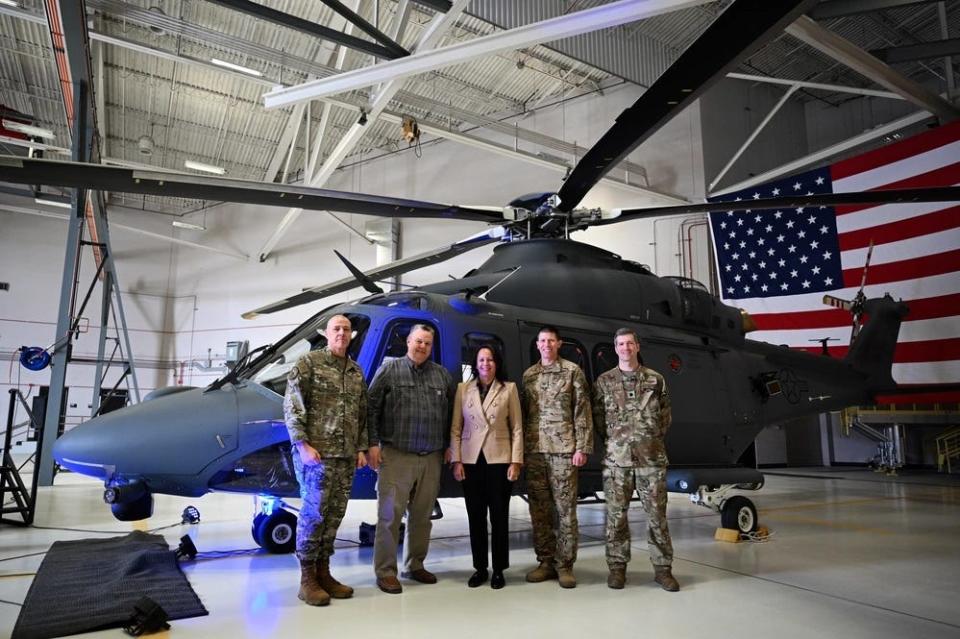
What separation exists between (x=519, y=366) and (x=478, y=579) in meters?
1.93

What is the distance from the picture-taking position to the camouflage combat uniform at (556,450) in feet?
13.7

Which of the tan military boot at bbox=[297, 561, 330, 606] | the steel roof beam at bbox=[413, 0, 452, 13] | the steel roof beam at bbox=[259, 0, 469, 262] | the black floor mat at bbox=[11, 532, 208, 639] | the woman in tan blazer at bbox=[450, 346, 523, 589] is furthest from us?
the steel roof beam at bbox=[413, 0, 452, 13]

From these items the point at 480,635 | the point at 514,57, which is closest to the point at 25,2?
the point at 514,57

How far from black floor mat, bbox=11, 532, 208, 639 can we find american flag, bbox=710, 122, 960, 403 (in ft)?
28.7

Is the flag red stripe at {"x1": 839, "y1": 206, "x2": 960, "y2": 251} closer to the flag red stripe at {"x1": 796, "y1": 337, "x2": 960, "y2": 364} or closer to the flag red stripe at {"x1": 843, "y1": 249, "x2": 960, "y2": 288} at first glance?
the flag red stripe at {"x1": 843, "y1": 249, "x2": 960, "y2": 288}

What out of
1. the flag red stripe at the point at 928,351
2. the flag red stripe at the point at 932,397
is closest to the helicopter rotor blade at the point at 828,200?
the flag red stripe at the point at 928,351

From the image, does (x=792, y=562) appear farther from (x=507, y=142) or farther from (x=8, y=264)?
(x=8, y=264)

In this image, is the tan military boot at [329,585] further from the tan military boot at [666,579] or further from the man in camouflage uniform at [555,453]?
the tan military boot at [666,579]

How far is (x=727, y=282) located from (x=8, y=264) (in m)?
22.7

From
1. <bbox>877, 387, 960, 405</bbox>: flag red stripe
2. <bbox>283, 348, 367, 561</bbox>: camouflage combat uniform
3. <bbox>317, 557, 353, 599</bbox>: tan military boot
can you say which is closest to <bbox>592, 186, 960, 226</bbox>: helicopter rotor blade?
<bbox>283, 348, 367, 561</bbox>: camouflage combat uniform

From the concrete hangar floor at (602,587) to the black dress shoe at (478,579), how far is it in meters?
0.06

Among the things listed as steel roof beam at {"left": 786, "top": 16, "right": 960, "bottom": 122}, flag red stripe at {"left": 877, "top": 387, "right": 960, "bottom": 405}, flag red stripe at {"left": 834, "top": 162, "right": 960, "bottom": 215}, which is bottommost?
flag red stripe at {"left": 877, "top": 387, "right": 960, "bottom": 405}

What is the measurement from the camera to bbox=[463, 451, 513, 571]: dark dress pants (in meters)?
4.15

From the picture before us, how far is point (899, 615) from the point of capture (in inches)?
138
